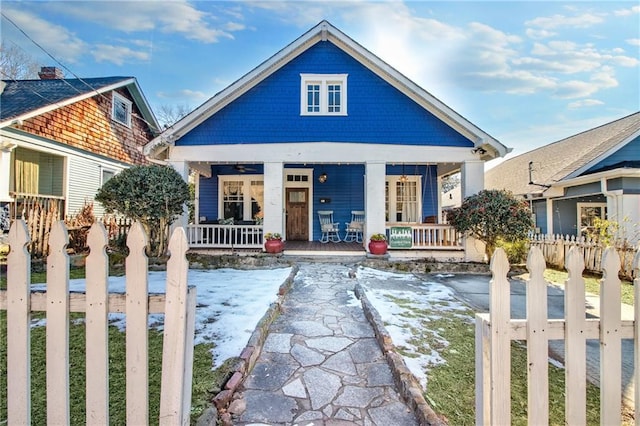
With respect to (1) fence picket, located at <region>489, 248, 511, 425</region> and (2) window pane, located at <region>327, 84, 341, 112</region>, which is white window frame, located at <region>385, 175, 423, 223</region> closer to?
(2) window pane, located at <region>327, 84, 341, 112</region>

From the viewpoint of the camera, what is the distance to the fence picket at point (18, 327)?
1550 millimetres

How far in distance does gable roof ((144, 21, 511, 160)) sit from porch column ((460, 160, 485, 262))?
1.55 ft

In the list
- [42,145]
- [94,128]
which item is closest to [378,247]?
[42,145]

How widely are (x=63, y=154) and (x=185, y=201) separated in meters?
5.87

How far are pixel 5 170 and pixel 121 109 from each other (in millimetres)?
6120

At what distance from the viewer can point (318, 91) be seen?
959 centimetres

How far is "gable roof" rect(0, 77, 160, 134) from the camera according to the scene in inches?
375

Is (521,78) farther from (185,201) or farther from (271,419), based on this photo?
(271,419)

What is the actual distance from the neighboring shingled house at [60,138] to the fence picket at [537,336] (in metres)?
10.8

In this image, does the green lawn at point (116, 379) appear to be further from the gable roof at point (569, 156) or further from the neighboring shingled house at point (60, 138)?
the gable roof at point (569, 156)

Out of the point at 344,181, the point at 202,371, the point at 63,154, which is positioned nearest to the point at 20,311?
the point at 202,371

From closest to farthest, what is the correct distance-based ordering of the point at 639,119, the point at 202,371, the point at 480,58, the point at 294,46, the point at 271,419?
the point at 271,419
the point at 202,371
the point at 294,46
the point at 480,58
the point at 639,119

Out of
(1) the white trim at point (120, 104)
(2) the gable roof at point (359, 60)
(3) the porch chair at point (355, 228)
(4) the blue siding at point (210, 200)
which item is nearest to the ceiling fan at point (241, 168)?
(4) the blue siding at point (210, 200)

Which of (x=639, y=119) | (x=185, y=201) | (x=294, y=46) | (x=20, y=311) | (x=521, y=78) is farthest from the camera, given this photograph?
(x=639, y=119)
